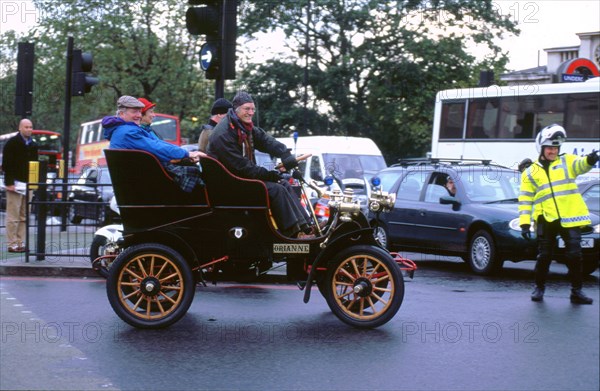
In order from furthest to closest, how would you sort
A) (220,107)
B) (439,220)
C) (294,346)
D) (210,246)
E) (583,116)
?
(583,116), (439,220), (220,107), (210,246), (294,346)

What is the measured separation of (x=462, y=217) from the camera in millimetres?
12781

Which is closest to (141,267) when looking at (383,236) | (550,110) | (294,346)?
(294,346)

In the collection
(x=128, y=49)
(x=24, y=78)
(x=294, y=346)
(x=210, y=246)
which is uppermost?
(x=128, y=49)

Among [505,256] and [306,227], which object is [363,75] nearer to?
[505,256]

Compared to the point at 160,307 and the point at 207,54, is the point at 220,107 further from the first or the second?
the point at 160,307

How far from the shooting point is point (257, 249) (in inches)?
302

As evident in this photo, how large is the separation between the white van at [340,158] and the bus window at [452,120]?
3111 mm

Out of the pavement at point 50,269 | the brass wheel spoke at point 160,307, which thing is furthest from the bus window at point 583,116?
the brass wheel spoke at point 160,307

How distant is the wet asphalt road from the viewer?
19.0ft

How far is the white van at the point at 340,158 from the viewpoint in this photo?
74.6 feet

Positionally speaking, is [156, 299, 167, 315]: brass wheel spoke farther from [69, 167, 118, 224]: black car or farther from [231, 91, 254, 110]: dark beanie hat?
[69, 167, 118, 224]: black car

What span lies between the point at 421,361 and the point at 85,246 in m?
6.26

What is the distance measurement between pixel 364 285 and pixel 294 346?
0.90 meters

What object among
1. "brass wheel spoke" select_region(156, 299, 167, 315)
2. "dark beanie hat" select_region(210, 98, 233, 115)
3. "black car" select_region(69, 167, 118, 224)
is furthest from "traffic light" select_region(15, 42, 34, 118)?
"brass wheel spoke" select_region(156, 299, 167, 315)
